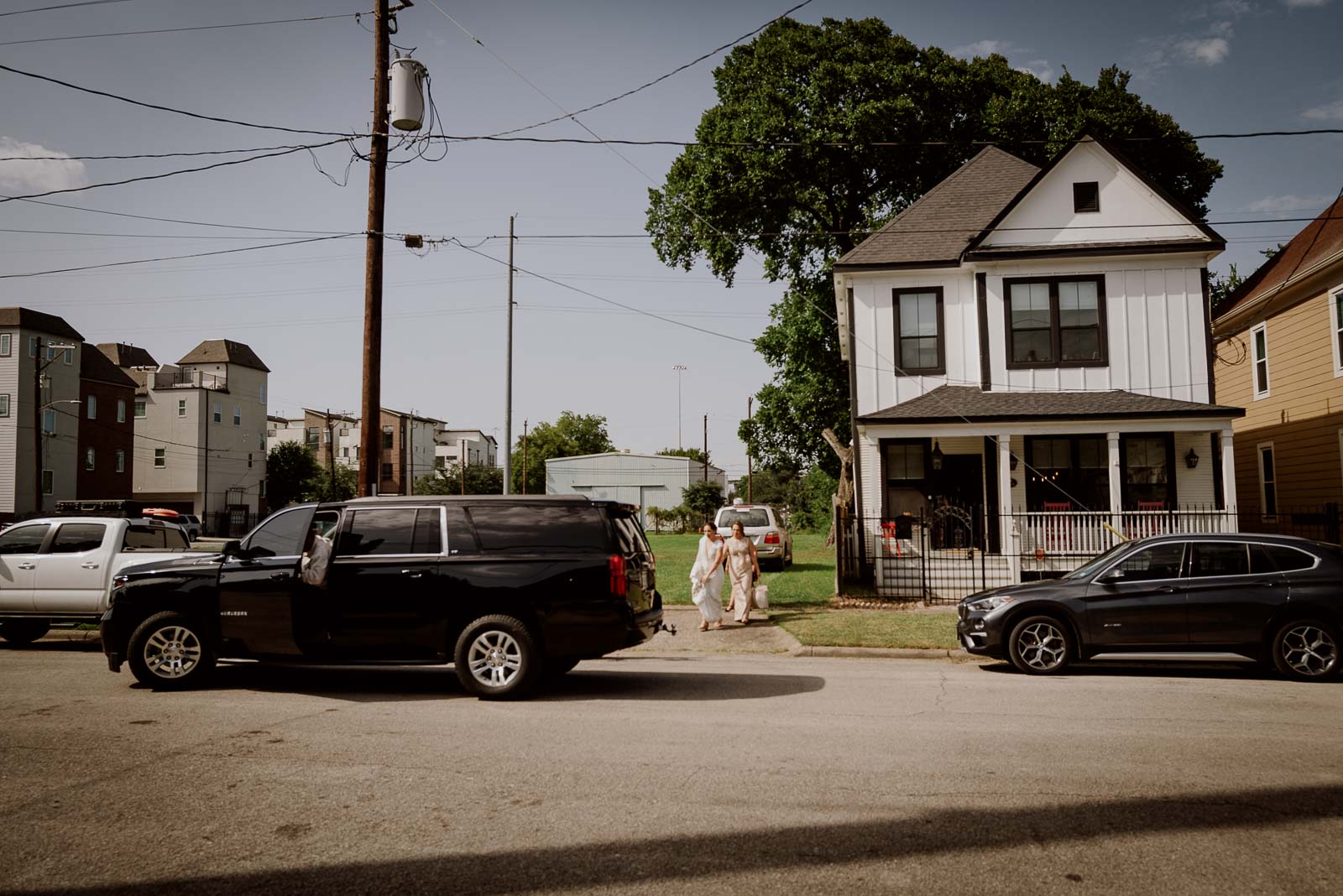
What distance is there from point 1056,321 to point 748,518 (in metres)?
9.32

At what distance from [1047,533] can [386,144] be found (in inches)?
557

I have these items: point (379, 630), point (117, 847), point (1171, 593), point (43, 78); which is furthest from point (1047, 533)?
point (43, 78)

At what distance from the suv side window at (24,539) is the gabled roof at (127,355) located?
2741 inches

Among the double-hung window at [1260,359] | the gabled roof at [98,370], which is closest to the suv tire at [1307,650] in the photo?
the double-hung window at [1260,359]

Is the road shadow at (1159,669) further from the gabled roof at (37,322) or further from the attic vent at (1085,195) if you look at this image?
the gabled roof at (37,322)

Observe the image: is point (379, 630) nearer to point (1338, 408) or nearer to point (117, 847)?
point (117, 847)

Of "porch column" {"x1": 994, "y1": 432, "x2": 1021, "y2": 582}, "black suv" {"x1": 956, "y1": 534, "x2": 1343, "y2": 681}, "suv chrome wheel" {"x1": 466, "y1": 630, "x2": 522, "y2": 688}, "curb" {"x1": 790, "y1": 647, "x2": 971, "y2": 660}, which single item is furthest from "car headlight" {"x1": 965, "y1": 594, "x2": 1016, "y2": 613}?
"porch column" {"x1": 994, "y1": 432, "x2": 1021, "y2": 582}

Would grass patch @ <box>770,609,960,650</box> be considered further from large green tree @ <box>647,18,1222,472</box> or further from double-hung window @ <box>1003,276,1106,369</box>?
large green tree @ <box>647,18,1222,472</box>

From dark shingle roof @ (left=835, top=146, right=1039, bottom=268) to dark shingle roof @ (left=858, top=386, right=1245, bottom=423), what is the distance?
3.35 metres

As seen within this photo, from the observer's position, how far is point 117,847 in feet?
15.5

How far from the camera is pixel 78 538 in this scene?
44.4 feet

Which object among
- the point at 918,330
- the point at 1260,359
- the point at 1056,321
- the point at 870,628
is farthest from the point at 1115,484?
the point at 1260,359

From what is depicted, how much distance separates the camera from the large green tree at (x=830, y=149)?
99.4 feet

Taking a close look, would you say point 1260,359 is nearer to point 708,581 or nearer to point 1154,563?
point 1154,563
